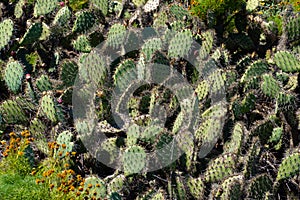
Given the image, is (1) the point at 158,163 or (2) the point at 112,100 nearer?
(1) the point at 158,163

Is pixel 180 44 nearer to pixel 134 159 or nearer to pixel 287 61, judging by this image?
pixel 287 61

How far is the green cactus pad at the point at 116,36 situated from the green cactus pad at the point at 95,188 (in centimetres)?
136

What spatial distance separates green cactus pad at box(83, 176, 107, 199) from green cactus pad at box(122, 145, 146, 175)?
207 mm

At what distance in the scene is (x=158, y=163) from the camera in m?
4.13

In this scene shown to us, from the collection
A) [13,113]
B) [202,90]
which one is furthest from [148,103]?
[13,113]

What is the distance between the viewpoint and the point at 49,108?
173 inches

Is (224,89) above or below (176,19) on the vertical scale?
below

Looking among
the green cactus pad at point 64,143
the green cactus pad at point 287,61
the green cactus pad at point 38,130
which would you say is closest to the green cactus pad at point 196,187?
the green cactus pad at point 64,143

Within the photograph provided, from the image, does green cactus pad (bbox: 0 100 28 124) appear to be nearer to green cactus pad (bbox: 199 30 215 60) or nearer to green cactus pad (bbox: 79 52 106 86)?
green cactus pad (bbox: 79 52 106 86)

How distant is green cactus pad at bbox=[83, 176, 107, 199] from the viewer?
385 cm

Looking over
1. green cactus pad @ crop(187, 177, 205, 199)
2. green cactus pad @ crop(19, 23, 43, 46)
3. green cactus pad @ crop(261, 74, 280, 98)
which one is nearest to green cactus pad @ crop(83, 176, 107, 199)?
green cactus pad @ crop(187, 177, 205, 199)

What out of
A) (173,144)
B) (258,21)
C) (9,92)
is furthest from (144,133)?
(258,21)

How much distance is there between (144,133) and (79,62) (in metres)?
0.94

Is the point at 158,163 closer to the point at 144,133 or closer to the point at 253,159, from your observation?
the point at 144,133
